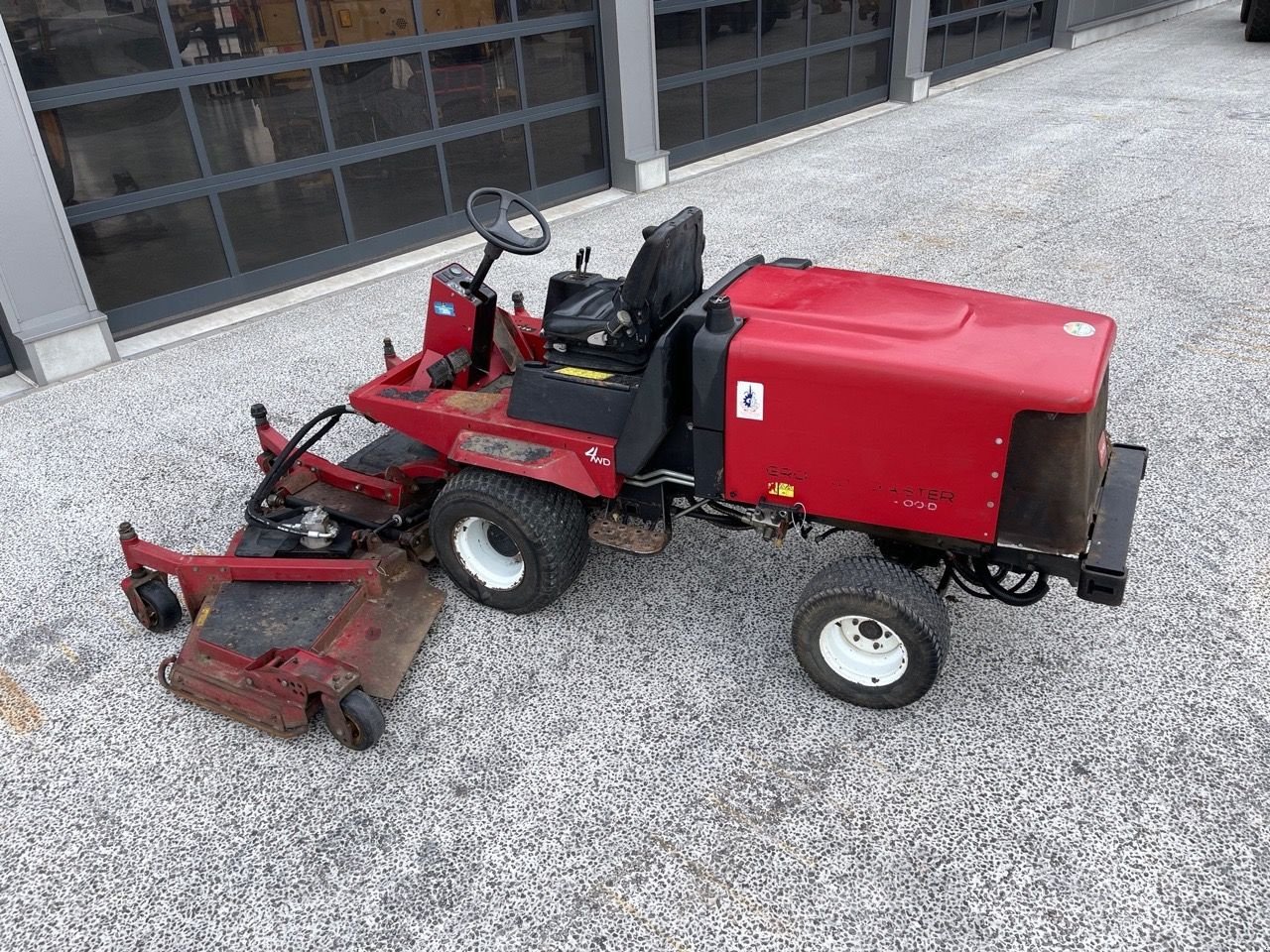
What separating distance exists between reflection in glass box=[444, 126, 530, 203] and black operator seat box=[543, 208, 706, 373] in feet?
16.3

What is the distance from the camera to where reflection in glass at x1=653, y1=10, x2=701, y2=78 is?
374 inches

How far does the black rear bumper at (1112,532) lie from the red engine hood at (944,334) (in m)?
0.58

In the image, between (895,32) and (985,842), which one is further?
(895,32)

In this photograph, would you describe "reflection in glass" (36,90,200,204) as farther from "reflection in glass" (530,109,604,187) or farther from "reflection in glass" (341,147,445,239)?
"reflection in glass" (530,109,604,187)

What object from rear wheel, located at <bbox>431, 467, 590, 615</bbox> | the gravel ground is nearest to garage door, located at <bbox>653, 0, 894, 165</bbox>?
the gravel ground

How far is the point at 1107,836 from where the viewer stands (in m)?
2.87

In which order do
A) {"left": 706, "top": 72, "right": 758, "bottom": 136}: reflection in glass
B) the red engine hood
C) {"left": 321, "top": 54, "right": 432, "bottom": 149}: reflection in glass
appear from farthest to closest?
{"left": 706, "top": 72, "right": 758, "bottom": 136}: reflection in glass < {"left": 321, "top": 54, "right": 432, "bottom": 149}: reflection in glass < the red engine hood

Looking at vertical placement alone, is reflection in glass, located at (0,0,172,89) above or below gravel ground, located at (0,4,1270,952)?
above

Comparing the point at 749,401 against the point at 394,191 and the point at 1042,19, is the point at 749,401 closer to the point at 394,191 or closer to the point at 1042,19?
the point at 394,191

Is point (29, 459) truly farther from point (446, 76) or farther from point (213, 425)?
point (446, 76)

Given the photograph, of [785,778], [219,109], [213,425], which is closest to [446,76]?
[219,109]

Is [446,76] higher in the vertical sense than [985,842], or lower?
higher

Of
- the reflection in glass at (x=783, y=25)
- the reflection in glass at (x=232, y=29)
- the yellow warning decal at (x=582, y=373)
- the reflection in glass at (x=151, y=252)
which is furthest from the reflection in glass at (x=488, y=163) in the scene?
the yellow warning decal at (x=582, y=373)

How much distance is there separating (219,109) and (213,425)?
2.71 meters
